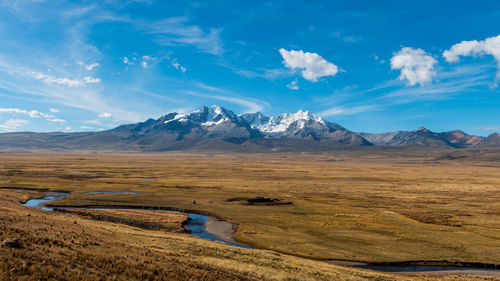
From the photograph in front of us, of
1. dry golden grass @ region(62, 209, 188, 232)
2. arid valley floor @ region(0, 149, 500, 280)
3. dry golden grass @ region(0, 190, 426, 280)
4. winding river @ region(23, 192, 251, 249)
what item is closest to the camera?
dry golden grass @ region(0, 190, 426, 280)

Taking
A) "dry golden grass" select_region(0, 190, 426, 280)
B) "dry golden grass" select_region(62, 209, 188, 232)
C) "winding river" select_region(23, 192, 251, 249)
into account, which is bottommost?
"winding river" select_region(23, 192, 251, 249)

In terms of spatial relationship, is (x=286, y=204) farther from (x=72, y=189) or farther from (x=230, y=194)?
(x=72, y=189)

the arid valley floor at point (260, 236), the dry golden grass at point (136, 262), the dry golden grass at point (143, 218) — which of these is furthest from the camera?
the dry golden grass at point (143, 218)

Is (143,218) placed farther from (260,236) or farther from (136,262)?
(136,262)

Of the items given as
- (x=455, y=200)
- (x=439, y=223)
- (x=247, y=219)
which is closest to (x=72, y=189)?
(x=247, y=219)

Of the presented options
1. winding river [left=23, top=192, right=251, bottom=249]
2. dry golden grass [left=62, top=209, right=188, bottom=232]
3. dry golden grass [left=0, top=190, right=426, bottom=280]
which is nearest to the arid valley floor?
dry golden grass [left=0, top=190, right=426, bottom=280]

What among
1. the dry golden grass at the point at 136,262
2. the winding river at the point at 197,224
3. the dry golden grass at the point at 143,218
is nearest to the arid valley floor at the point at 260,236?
the dry golden grass at the point at 136,262

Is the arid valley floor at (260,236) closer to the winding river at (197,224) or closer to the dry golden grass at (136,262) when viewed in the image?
the dry golden grass at (136,262)

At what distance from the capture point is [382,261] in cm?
3909

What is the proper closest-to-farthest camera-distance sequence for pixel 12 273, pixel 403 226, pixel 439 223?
pixel 12 273, pixel 403 226, pixel 439 223

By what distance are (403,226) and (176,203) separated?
49.7m

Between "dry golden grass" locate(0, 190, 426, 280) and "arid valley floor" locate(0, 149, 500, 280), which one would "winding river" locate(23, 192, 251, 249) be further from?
"dry golden grass" locate(0, 190, 426, 280)

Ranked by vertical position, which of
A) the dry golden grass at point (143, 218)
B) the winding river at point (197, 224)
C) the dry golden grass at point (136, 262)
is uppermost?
the dry golden grass at point (136, 262)

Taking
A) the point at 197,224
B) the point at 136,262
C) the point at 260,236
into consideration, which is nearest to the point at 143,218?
the point at 197,224
